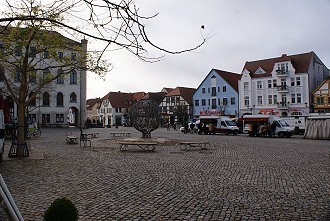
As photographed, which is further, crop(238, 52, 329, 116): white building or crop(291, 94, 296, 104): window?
crop(291, 94, 296, 104): window

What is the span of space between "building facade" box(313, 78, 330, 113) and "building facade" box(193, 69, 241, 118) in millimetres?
14636

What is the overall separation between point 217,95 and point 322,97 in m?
20.5

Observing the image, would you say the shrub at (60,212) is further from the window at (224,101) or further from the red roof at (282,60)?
the window at (224,101)

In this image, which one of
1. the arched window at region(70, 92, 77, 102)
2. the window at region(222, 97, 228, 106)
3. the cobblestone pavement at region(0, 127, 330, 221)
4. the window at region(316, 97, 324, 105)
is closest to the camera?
the cobblestone pavement at region(0, 127, 330, 221)

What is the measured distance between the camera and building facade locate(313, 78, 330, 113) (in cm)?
4922

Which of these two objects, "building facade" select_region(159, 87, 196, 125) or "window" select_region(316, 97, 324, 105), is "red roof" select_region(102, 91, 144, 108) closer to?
"building facade" select_region(159, 87, 196, 125)

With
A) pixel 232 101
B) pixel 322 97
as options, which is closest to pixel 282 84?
pixel 322 97

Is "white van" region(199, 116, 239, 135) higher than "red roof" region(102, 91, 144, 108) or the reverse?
the reverse

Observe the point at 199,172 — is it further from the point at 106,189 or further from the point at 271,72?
the point at 271,72

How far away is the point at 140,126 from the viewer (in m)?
28.9

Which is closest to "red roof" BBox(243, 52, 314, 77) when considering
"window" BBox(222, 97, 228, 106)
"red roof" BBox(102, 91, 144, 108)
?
"window" BBox(222, 97, 228, 106)

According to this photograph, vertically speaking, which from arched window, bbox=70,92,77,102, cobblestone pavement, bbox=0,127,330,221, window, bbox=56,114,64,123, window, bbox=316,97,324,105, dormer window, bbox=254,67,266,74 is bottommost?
cobblestone pavement, bbox=0,127,330,221

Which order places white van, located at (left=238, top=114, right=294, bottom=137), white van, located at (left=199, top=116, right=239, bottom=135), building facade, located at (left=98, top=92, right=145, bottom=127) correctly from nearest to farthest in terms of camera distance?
white van, located at (left=238, top=114, right=294, bottom=137) → white van, located at (left=199, top=116, right=239, bottom=135) → building facade, located at (left=98, top=92, right=145, bottom=127)

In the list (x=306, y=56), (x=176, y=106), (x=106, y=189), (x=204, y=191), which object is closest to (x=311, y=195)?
(x=204, y=191)
